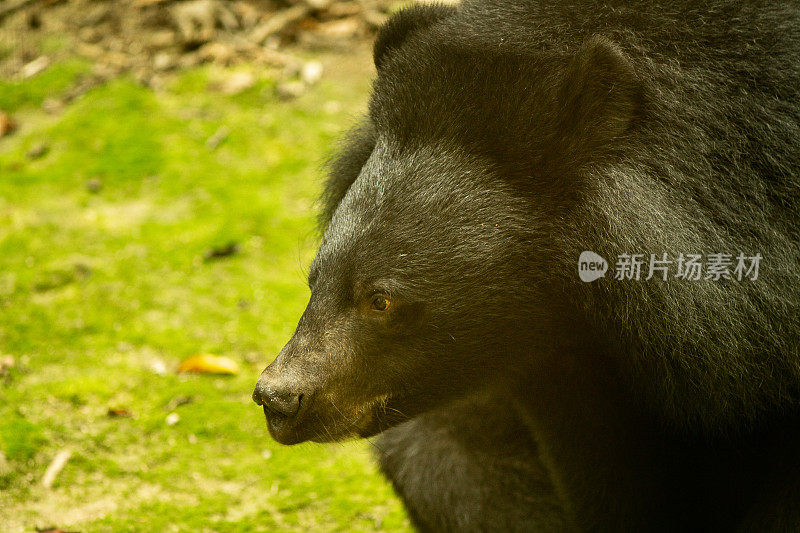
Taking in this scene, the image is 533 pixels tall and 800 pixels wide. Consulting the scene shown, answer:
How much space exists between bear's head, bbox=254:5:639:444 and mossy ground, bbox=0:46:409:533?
0.90 meters

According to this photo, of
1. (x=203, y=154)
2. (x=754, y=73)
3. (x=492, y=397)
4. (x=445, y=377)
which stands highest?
(x=754, y=73)

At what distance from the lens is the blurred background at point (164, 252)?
370 centimetres

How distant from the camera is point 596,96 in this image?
2.36 m

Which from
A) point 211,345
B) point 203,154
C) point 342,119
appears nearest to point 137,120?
point 203,154

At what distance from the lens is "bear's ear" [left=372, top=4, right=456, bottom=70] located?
2.81 metres

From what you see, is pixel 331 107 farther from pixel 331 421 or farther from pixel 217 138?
pixel 331 421

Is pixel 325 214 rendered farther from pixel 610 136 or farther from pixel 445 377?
pixel 610 136

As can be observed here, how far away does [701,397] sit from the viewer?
2.46 meters

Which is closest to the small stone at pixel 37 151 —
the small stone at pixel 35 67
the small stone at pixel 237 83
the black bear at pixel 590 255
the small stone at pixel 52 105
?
the small stone at pixel 52 105

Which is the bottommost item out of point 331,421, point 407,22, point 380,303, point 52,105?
point 52,105

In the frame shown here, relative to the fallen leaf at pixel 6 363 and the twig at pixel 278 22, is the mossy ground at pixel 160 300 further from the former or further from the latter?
the twig at pixel 278 22

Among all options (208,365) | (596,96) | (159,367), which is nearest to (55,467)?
(159,367)

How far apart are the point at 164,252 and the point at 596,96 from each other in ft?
11.3

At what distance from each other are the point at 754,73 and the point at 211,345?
303 cm
